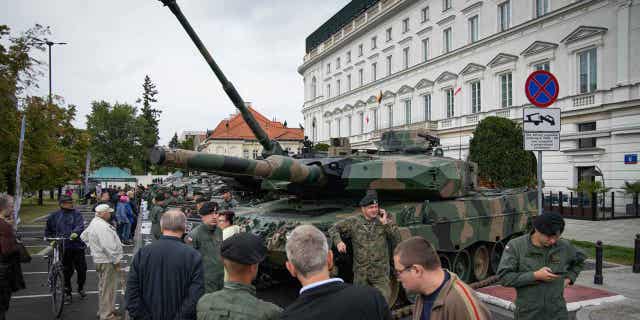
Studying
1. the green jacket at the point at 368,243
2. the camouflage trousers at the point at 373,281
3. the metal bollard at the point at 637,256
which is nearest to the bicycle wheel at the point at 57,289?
the green jacket at the point at 368,243

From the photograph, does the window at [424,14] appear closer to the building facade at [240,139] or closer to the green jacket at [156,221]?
the building facade at [240,139]

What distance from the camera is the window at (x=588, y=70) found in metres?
24.3

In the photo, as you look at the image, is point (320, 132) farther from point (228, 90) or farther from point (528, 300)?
point (528, 300)

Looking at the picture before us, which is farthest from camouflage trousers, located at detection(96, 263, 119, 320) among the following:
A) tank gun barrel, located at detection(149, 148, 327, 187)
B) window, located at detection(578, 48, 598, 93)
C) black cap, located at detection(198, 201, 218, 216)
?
window, located at detection(578, 48, 598, 93)

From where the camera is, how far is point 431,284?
2.90m

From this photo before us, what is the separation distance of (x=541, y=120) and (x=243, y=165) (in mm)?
4181

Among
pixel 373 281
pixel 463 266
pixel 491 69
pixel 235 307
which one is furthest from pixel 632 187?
pixel 235 307

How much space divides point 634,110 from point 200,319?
24465mm

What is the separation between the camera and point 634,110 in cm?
2231

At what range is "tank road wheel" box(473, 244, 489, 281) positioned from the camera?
10094 millimetres

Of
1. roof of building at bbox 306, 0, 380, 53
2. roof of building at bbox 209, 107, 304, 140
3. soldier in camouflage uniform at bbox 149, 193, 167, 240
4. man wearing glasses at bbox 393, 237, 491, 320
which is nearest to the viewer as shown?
man wearing glasses at bbox 393, 237, 491, 320

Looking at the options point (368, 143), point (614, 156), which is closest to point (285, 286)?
point (614, 156)

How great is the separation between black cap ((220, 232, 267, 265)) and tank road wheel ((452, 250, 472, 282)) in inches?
275

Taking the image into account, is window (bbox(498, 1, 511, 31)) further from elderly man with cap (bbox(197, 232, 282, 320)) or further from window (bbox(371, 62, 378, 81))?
elderly man with cap (bbox(197, 232, 282, 320))
